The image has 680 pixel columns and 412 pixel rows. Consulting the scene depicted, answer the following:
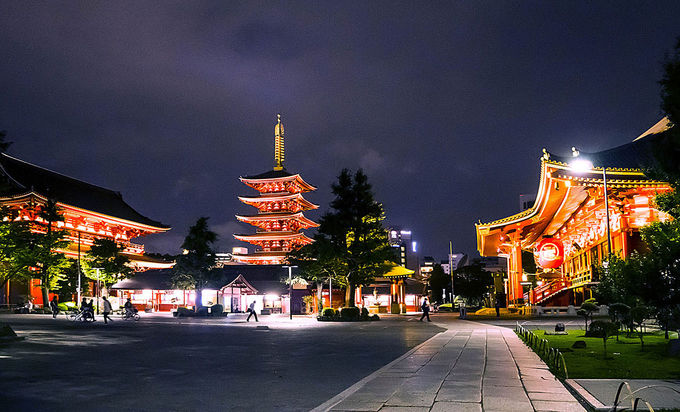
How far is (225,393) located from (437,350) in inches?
338

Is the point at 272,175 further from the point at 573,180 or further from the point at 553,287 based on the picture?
the point at 573,180

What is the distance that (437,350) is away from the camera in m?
16.8

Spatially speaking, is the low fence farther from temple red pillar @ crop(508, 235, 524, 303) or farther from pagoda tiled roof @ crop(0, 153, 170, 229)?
pagoda tiled roof @ crop(0, 153, 170, 229)

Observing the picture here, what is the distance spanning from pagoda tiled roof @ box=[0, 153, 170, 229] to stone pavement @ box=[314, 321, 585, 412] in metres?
46.8

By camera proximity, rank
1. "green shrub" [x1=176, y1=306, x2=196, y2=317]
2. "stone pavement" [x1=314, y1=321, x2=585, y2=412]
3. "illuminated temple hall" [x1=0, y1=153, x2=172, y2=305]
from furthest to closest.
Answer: "illuminated temple hall" [x1=0, y1=153, x2=172, y2=305], "green shrub" [x1=176, y1=306, x2=196, y2=317], "stone pavement" [x1=314, y1=321, x2=585, y2=412]

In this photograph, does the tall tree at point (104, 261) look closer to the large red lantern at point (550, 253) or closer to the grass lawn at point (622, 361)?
the large red lantern at point (550, 253)

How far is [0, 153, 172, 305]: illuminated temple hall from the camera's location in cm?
5075

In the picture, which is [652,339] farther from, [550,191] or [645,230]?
[550,191]

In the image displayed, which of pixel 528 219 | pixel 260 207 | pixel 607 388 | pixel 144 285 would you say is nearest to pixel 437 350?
pixel 607 388

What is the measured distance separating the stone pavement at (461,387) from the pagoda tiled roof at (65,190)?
154 ft

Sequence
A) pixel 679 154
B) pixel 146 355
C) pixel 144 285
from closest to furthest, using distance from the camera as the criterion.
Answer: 1. pixel 679 154
2. pixel 146 355
3. pixel 144 285

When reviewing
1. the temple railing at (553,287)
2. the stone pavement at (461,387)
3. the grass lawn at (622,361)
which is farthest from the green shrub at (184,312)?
the stone pavement at (461,387)

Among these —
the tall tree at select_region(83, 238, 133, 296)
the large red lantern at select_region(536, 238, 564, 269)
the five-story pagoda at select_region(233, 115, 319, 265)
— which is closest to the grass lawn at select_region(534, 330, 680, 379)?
the large red lantern at select_region(536, 238, 564, 269)

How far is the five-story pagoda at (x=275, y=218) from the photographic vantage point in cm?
7044
